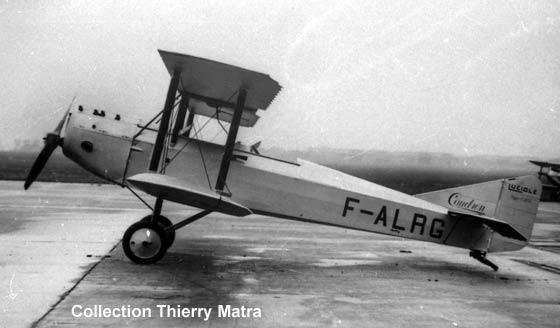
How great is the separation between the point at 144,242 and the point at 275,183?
225cm

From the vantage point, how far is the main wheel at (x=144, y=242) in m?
6.69

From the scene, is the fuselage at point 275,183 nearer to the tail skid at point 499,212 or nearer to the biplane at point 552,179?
the tail skid at point 499,212

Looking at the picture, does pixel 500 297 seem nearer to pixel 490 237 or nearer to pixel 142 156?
pixel 490 237

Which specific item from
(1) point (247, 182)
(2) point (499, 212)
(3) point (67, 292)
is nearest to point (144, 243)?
(3) point (67, 292)

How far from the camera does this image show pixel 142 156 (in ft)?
24.0

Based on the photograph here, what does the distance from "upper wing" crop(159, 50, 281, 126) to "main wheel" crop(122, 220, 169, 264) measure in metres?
2.28

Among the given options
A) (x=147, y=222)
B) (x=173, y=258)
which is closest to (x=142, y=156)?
(x=147, y=222)

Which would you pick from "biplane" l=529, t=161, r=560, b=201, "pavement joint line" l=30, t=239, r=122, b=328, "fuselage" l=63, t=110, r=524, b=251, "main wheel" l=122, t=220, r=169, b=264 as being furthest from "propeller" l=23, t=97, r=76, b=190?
"biplane" l=529, t=161, r=560, b=201

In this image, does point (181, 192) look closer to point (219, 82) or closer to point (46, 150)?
point (219, 82)

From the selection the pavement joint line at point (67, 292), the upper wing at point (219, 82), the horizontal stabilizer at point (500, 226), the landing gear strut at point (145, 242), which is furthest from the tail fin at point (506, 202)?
the pavement joint line at point (67, 292)

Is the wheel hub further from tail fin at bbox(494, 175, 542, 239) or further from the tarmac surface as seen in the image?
tail fin at bbox(494, 175, 542, 239)

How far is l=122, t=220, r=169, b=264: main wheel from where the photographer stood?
6688 mm

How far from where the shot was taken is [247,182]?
7.44 meters

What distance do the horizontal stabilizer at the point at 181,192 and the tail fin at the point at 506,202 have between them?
405 centimetres
